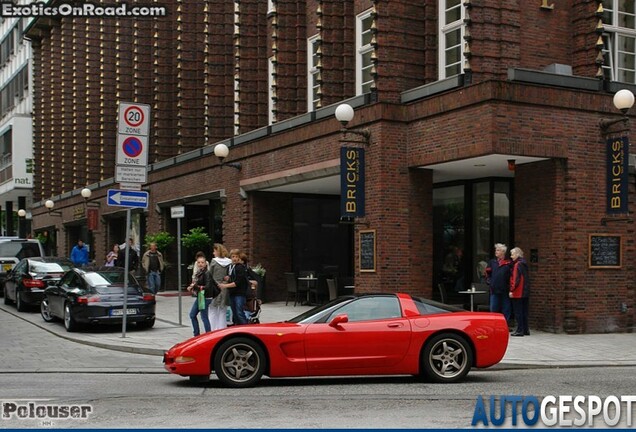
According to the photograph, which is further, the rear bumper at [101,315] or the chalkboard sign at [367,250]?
the chalkboard sign at [367,250]

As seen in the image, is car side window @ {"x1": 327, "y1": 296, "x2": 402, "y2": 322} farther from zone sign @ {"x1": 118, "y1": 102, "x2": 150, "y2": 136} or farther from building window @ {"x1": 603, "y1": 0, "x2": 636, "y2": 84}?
building window @ {"x1": 603, "y1": 0, "x2": 636, "y2": 84}

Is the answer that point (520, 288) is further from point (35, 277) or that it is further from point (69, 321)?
point (35, 277)

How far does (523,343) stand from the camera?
1575 cm

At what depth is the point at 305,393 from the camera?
1016 centimetres

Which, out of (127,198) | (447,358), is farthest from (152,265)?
(447,358)

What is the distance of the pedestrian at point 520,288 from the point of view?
16.7m

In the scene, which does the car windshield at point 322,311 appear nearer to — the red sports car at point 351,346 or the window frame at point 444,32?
the red sports car at point 351,346

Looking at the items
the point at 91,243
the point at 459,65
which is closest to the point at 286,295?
the point at 459,65

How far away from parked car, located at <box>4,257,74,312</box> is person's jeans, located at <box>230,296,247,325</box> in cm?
933

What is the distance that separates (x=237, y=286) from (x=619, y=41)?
11359mm

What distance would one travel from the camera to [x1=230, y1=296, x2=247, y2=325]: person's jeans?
47.8 feet

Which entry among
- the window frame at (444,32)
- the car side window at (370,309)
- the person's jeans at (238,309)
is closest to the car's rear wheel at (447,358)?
the car side window at (370,309)

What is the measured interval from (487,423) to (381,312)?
324cm

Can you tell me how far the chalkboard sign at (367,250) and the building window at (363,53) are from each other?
4664 mm
